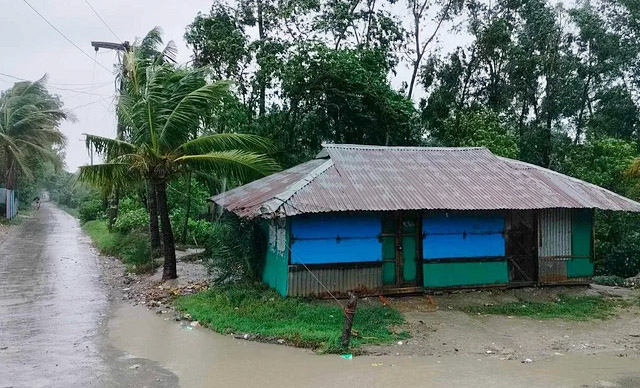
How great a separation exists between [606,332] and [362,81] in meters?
11.4

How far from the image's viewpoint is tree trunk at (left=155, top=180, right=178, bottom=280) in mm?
13344

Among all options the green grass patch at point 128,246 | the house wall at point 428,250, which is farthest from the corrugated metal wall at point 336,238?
the green grass patch at point 128,246

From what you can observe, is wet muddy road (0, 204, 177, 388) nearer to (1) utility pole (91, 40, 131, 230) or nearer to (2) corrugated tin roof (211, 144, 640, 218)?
(1) utility pole (91, 40, 131, 230)

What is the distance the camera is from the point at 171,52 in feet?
52.5

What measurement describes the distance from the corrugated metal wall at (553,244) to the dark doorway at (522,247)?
0.16m

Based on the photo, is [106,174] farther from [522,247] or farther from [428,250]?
[522,247]

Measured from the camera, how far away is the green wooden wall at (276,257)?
10945 mm

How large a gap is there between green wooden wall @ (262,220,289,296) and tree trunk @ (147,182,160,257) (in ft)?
14.0

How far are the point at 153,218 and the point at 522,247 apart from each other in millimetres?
10361

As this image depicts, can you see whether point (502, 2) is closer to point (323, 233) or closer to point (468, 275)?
point (468, 275)

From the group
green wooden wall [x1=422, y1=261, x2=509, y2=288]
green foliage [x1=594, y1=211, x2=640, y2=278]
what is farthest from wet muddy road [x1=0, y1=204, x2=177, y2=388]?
green foliage [x1=594, y1=211, x2=640, y2=278]

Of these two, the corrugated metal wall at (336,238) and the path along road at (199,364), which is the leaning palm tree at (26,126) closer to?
the path along road at (199,364)

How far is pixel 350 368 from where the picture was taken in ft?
24.1

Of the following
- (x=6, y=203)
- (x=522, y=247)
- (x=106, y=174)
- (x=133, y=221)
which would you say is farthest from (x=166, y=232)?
(x=6, y=203)
